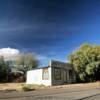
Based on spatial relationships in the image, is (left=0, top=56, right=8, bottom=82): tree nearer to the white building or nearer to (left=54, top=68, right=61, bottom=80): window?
the white building

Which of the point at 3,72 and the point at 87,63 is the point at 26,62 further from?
the point at 87,63

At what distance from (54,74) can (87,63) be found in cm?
751

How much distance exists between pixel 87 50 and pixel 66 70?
18.2 ft

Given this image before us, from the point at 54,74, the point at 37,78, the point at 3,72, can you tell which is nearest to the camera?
the point at 54,74

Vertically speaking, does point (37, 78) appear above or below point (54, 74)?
below

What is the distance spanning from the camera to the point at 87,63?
113 feet

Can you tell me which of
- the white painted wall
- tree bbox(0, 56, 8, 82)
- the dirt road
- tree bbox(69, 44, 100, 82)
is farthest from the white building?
tree bbox(0, 56, 8, 82)

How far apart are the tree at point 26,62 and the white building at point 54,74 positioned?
1956 cm

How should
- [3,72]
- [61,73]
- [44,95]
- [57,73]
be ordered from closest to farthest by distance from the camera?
[44,95] → [57,73] → [61,73] → [3,72]

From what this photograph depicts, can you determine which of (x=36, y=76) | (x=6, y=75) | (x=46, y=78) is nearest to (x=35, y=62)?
Result: (x=6, y=75)

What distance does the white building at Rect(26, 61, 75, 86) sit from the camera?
98.0 feet

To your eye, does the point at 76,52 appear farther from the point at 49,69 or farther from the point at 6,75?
the point at 6,75

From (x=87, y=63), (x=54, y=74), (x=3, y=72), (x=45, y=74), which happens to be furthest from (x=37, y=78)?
(x=3, y=72)

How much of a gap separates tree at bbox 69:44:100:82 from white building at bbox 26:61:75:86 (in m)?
1.37
